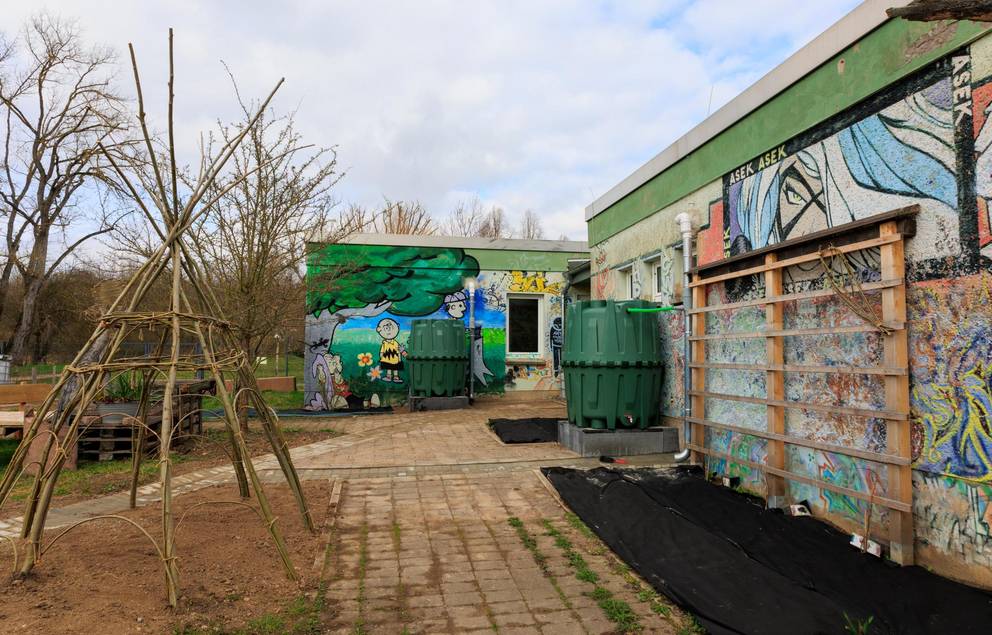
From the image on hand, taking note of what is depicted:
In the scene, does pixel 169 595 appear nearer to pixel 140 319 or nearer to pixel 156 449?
pixel 140 319

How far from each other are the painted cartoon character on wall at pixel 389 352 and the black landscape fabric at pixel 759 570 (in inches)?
343

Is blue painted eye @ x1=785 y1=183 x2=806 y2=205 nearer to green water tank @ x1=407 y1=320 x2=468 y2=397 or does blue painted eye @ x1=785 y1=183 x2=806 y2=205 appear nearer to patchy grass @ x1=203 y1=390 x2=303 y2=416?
green water tank @ x1=407 y1=320 x2=468 y2=397

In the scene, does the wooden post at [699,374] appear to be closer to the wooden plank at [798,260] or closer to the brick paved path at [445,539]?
the wooden plank at [798,260]

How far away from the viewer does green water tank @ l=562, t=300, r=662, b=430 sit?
7.08 m

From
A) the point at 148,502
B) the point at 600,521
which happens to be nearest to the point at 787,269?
the point at 600,521

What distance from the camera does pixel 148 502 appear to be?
18.0 feet

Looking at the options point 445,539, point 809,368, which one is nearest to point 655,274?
point 809,368

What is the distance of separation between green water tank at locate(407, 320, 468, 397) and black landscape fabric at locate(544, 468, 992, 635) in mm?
6837

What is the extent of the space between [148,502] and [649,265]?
21.5 ft

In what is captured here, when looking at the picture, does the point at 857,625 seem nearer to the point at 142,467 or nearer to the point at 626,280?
the point at 626,280

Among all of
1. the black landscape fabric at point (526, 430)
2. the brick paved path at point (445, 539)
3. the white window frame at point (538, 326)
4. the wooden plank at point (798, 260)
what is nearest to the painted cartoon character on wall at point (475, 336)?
the white window frame at point (538, 326)

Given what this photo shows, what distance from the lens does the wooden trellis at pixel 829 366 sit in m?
3.79

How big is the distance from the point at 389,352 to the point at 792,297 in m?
10.2

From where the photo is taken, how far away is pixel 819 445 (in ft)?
14.7
